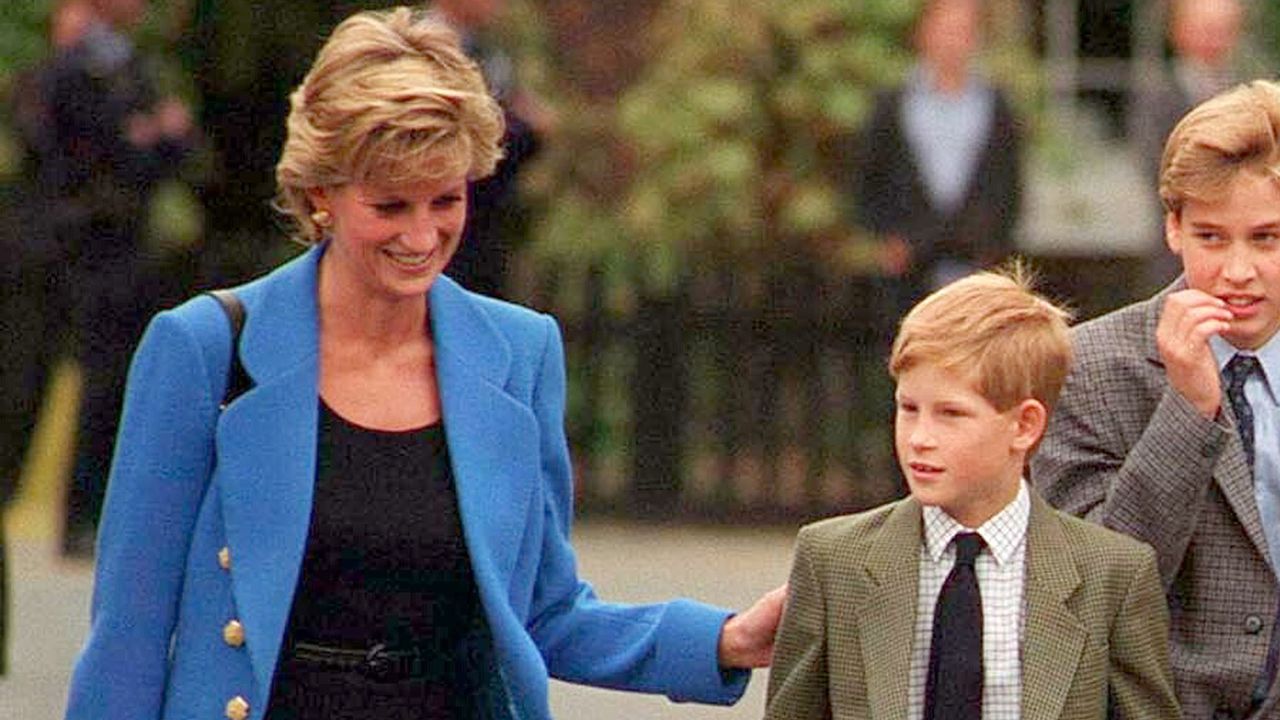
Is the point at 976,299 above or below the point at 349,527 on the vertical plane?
above

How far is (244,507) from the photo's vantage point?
15.9 feet

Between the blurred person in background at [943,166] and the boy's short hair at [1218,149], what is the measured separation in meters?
7.43

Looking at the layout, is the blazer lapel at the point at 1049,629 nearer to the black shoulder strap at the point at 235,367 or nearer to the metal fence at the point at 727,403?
the black shoulder strap at the point at 235,367

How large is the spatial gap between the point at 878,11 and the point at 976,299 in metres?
10.2

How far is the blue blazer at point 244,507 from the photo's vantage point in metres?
4.83

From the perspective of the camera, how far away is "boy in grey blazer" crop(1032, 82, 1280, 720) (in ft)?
15.3

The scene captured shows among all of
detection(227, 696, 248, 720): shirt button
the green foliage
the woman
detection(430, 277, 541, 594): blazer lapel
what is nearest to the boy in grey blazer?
the woman

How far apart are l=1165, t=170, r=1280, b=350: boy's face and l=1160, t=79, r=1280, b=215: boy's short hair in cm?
1

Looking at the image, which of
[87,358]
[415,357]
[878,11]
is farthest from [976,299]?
[878,11]

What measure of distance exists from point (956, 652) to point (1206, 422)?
1.45 feet

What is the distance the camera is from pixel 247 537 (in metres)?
4.84

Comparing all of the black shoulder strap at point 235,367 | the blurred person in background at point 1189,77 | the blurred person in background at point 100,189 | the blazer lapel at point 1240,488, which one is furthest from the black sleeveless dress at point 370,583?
the blurred person in background at point 100,189

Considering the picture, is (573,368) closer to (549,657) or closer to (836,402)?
(836,402)

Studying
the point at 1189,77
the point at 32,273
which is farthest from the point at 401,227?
the point at 32,273
